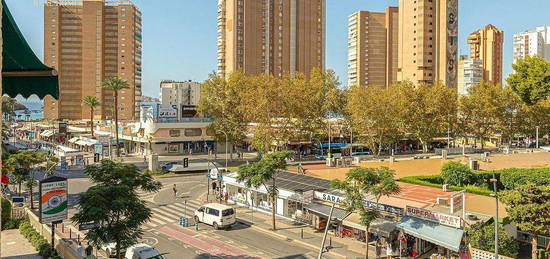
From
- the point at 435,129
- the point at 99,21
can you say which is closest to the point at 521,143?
the point at 435,129

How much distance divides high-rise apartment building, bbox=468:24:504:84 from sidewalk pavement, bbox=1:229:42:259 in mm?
173435

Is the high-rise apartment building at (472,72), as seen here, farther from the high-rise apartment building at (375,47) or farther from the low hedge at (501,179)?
the low hedge at (501,179)

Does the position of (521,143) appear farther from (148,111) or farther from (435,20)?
(148,111)

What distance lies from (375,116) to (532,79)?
21.9m

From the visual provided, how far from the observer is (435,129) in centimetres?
7019

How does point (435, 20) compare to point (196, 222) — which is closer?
point (196, 222)

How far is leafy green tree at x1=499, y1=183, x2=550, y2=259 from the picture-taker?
21.4 meters

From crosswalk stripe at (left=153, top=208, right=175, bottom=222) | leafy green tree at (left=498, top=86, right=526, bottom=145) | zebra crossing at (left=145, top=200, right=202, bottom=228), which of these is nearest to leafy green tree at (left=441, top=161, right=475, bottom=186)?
zebra crossing at (left=145, top=200, right=202, bottom=228)

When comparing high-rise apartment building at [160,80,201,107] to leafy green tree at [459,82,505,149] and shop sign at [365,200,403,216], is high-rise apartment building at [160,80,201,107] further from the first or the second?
shop sign at [365,200,403,216]

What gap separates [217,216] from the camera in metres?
32.5

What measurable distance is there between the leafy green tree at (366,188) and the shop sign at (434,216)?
1.85 metres

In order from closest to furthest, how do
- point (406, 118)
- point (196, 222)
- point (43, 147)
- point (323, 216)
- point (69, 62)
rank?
point (323, 216) → point (196, 222) → point (406, 118) → point (43, 147) → point (69, 62)

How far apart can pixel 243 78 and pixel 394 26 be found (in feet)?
297

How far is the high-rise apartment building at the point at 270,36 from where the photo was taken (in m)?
114
